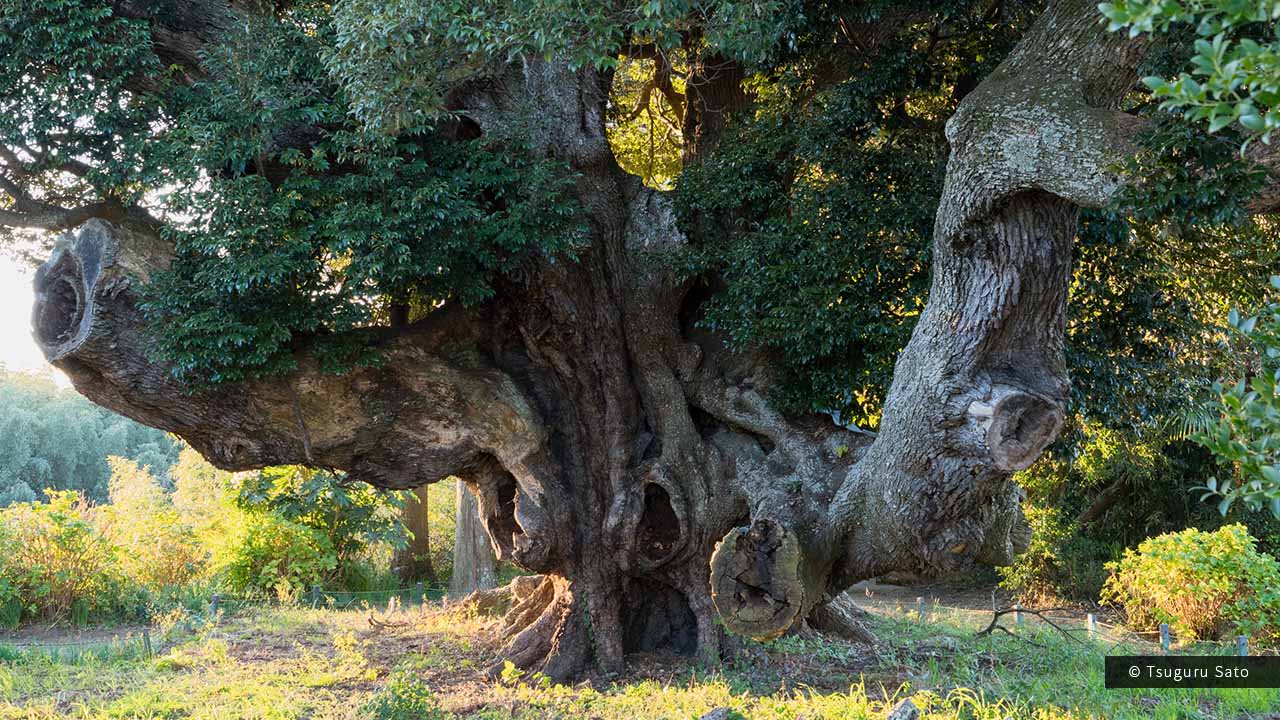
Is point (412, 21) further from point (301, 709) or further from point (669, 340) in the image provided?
point (301, 709)

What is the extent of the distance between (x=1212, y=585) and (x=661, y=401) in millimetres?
5324

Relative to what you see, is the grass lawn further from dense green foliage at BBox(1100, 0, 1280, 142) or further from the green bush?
→ dense green foliage at BBox(1100, 0, 1280, 142)

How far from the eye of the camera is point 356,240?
5.83m

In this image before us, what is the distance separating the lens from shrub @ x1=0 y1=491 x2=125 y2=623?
9.73m

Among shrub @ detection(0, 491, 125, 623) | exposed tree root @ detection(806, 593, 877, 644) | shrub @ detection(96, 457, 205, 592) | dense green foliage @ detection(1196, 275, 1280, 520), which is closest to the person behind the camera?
dense green foliage @ detection(1196, 275, 1280, 520)

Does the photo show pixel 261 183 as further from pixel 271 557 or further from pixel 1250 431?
pixel 271 557

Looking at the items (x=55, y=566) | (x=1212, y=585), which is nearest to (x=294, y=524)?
(x=55, y=566)

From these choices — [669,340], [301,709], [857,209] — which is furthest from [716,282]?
[301,709]

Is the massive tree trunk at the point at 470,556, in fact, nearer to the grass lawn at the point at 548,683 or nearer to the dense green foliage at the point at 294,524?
the dense green foliage at the point at 294,524

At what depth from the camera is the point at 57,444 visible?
1066 inches

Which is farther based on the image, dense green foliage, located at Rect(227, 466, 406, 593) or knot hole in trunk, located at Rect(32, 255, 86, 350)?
dense green foliage, located at Rect(227, 466, 406, 593)

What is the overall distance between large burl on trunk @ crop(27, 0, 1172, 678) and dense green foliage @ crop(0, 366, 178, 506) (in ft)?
73.1

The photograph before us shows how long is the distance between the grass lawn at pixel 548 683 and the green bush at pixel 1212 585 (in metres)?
1.10

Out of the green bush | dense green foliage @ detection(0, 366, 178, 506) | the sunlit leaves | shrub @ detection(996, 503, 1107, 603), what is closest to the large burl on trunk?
the sunlit leaves
